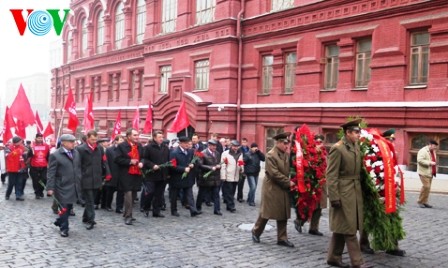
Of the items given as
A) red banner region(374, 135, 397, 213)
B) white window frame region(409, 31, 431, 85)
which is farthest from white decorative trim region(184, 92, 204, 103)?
red banner region(374, 135, 397, 213)

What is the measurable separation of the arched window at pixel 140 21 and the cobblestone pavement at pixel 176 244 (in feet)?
65.2

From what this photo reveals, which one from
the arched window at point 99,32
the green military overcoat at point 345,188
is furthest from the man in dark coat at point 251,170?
the arched window at point 99,32

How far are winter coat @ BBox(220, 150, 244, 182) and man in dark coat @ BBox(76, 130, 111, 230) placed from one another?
10.3 feet

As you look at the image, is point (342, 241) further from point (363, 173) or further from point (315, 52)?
point (315, 52)

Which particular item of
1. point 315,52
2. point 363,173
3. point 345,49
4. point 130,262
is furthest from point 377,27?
point 130,262

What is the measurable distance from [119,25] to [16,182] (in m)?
20.5

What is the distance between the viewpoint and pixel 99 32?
33406 millimetres

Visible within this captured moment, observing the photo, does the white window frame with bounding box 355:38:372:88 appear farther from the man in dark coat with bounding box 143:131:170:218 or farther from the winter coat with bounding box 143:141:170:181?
the winter coat with bounding box 143:141:170:181

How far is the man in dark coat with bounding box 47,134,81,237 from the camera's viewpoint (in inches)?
321

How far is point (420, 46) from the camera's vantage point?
1507cm

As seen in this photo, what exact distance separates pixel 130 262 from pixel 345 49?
41.8ft

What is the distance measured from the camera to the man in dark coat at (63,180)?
26.7ft

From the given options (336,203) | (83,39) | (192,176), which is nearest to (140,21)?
(83,39)

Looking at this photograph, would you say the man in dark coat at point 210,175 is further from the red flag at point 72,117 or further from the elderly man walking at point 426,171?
the red flag at point 72,117
